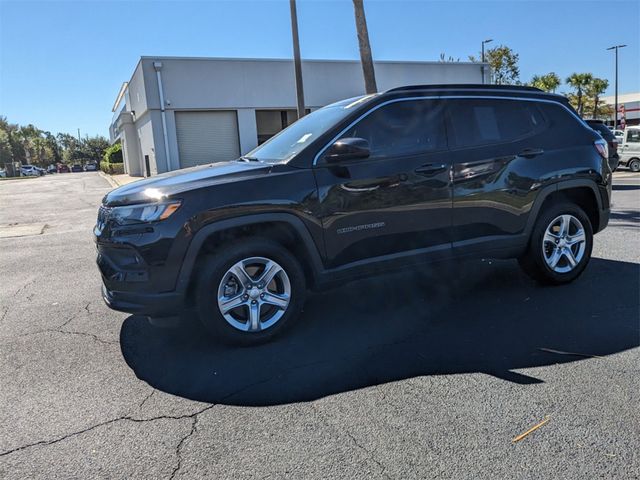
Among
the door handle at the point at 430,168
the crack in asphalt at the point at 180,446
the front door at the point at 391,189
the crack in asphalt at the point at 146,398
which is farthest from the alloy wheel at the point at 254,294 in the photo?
the door handle at the point at 430,168

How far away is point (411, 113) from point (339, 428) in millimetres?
2838

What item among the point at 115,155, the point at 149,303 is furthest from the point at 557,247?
the point at 115,155

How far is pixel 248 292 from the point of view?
380cm

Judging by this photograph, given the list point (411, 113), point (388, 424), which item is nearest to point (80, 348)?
point (388, 424)

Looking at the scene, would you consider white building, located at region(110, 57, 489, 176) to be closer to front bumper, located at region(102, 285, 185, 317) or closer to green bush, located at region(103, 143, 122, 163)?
green bush, located at region(103, 143, 122, 163)

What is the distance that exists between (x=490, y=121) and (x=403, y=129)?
0.98 meters

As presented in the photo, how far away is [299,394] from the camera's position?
315 centimetres

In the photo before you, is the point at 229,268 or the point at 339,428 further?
the point at 229,268

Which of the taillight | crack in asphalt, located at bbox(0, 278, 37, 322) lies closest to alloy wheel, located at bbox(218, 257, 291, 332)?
A: crack in asphalt, located at bbox(0, 278, 37, 322)

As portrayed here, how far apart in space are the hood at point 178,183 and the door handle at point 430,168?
1307mm

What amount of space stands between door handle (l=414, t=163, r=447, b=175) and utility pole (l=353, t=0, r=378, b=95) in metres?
8.88

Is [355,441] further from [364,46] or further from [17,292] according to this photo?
[364,46]

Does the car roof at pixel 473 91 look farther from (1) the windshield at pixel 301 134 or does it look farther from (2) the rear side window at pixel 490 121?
(1) the windshield at pixel 301 134

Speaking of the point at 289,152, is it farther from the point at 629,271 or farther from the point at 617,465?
the point at 629,271
